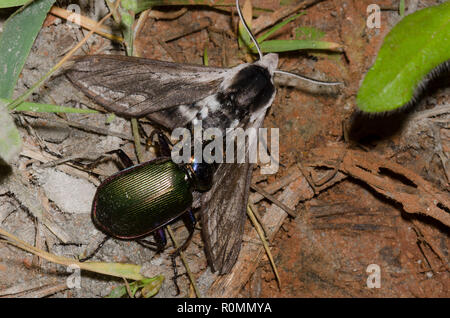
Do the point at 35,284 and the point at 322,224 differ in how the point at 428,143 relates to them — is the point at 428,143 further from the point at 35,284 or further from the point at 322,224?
the point at 35,284

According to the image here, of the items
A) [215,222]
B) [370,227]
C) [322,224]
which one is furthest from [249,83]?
[370,227]

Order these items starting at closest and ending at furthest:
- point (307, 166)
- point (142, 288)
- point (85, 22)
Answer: point (142, 288)
point (85, 22)
point (307, 166)

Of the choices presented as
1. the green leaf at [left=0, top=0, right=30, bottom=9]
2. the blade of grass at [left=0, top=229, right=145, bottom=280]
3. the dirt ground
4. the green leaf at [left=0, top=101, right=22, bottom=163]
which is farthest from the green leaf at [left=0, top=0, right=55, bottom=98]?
the blade of grass at [left=0, top=229, right=145, bottom=280]

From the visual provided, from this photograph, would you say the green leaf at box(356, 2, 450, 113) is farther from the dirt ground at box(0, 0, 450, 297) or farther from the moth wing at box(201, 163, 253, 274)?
the moth wing at box(201, 163, 253, 274)

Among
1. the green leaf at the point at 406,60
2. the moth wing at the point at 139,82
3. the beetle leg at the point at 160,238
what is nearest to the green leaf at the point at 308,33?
the moth wing at the point at 139,82

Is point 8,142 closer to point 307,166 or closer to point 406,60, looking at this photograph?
point 307,166

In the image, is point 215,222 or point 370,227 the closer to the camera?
point 215,222

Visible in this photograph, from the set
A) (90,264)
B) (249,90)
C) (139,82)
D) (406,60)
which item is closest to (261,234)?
(249,90)
